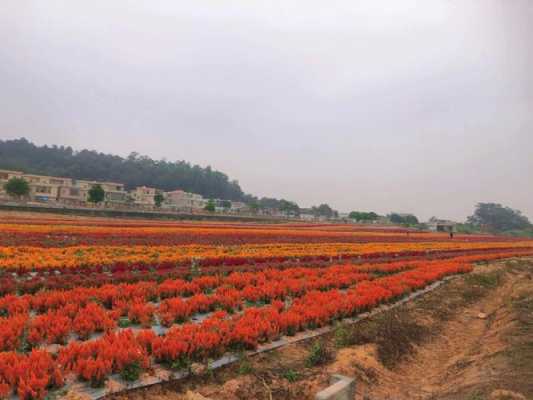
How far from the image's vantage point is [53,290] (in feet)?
24.3

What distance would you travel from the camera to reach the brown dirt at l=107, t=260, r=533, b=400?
4312mm

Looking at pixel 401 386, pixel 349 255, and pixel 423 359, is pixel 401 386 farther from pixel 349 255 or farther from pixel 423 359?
pixel 349 255

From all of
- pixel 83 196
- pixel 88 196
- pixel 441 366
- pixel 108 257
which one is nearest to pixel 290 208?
pixel 83 196

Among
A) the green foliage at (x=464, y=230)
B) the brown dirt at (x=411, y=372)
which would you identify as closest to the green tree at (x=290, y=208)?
the green foliage at (x=464, y=230)

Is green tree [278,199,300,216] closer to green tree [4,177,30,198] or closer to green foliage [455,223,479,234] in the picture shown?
green foliage [455,223,479,234]

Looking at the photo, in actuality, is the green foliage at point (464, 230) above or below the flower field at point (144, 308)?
above

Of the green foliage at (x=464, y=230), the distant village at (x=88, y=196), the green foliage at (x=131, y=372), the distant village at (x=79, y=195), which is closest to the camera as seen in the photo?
the green foliage at (x=131, y=372)

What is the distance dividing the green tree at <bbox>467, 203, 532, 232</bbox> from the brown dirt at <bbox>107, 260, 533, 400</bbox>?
123 metres

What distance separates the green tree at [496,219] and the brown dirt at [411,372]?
12314cm

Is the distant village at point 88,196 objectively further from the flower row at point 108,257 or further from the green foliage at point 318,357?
the green foliage at point 318,357

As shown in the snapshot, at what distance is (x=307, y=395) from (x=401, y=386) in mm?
1798

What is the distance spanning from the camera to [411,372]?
5.91m

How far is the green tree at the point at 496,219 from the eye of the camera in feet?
381

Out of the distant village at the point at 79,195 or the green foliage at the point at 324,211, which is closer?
the distant village at the point at 79,195
